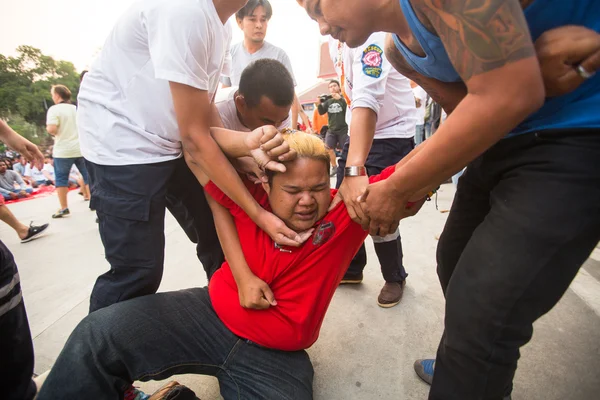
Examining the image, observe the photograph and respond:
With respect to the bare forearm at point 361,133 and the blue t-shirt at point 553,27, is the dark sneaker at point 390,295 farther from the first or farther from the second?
the blue t-shirt at point 553,27

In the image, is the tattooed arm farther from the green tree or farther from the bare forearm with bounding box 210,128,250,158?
the green tree

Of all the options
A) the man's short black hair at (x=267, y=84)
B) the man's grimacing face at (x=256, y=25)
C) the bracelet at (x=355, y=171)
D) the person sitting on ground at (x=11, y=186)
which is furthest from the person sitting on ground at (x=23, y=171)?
the bracelet at (x=355, y=171)

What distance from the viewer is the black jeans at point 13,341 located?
3.34 feet

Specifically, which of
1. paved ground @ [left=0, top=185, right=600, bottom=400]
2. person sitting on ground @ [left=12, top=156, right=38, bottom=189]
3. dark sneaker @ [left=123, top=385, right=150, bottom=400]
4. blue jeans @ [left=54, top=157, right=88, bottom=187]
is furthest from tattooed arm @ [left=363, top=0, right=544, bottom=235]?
person sitting on ground @ [left=12, top=156, right=38, bottom=189]

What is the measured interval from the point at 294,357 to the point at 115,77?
4.23 feet

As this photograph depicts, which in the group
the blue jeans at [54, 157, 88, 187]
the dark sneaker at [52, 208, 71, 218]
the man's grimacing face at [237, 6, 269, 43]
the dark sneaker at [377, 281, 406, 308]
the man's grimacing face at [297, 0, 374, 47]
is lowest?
the dark sneaker at [52, 208, 71, 218]

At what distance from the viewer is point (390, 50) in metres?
1.12

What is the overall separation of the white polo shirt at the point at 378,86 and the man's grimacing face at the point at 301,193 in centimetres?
56

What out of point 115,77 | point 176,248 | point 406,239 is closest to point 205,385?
point 115,77

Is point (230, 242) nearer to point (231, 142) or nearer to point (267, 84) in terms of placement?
point (231, 142)

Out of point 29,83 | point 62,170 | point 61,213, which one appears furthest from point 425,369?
point 29,83

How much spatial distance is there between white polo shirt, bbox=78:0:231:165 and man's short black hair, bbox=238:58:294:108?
317mm

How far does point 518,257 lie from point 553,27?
0.50 metres

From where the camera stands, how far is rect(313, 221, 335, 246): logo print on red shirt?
1.20m
